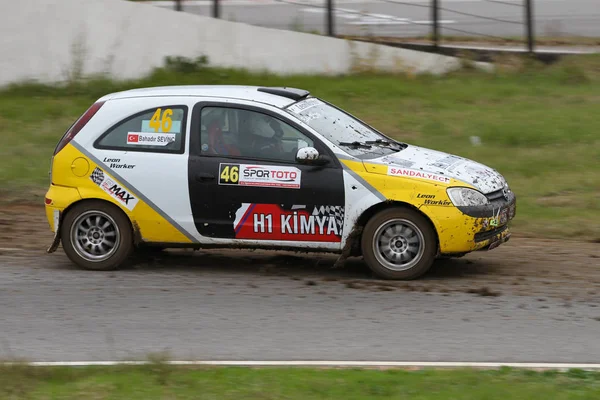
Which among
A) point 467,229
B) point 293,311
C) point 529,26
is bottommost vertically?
point 293,311

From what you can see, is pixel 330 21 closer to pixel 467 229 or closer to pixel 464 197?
pixel 464 197

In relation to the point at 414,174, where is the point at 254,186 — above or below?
below

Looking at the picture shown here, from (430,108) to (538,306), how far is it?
8.79 m

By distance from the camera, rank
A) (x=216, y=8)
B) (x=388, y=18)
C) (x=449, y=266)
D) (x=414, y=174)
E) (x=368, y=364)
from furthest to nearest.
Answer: (x=388, y=18) → (x=216, y=8) → (x=449, y=266) → (x=414, y=174) → (x=368, y=364)

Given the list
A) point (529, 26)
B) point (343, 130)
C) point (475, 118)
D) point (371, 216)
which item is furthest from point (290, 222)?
point (529, 26)

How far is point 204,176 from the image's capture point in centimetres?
926

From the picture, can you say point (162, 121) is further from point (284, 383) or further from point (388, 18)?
point (388, 18)

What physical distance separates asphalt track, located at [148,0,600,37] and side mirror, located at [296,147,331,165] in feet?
33.2

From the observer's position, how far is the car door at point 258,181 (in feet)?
29.8

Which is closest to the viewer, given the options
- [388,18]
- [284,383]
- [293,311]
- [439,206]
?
[284,383]

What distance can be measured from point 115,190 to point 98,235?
20.2 inches

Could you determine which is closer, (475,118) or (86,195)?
(86,195)

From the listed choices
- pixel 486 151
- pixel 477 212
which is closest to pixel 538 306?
pixel 477 212

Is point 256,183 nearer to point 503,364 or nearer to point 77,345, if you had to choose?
point 77,345
